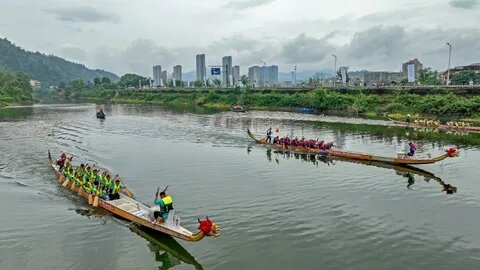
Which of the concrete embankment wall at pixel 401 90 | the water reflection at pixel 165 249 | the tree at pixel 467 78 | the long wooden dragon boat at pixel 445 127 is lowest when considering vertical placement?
the water reflection at pixel 165 249

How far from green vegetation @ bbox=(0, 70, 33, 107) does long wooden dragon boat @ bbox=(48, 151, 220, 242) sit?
356ft

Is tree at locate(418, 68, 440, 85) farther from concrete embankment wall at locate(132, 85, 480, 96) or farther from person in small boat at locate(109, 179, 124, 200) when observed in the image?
person in small boat at locate(109, 179, 124, 200)

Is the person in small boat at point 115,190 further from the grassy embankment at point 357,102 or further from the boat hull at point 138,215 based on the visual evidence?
the grassy embankment at point 357,102

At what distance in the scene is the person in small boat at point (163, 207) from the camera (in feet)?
62.7

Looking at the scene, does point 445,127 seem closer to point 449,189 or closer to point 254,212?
point 449,189

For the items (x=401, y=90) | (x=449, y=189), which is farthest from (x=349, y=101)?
(x=449, y=189)

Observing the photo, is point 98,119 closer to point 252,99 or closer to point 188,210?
point 252,99

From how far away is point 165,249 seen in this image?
1883 cm

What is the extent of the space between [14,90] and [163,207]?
437 ft

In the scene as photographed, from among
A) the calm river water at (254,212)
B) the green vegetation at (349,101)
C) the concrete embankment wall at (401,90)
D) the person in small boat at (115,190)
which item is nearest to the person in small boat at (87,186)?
the calm river water at (254,212)

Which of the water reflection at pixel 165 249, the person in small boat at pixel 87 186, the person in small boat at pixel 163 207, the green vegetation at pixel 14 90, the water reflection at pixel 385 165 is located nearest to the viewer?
the water reflection at pixel 165 249

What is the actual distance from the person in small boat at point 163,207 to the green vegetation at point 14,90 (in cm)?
11335

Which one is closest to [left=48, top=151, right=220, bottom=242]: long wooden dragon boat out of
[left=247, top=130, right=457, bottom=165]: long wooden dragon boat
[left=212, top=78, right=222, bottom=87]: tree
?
[left=247, top=130, right=457, bottom=165]: long wooden dragon boat

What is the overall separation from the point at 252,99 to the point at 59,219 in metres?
92.4
